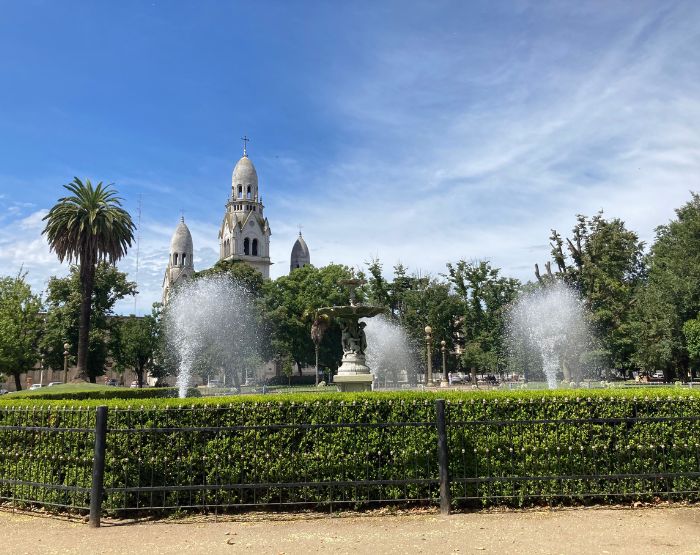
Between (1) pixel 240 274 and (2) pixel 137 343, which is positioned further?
(2) pixel 137 343

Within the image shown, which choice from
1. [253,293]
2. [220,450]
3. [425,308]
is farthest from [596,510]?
[253,293]

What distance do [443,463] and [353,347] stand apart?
488 inches

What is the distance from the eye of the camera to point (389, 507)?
7.78 m

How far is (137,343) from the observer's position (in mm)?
62312

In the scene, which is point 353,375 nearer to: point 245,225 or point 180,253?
point 245,225

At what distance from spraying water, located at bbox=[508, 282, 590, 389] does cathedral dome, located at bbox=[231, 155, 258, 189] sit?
53065mm

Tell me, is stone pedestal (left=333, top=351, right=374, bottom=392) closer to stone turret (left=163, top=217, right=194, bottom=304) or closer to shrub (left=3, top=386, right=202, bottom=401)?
shrub (left=3, top=386, right=202, bottom=401)

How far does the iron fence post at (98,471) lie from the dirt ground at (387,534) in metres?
0.20

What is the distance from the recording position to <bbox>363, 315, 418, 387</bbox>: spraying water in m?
47.5

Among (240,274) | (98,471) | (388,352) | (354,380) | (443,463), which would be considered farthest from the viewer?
(240,274)

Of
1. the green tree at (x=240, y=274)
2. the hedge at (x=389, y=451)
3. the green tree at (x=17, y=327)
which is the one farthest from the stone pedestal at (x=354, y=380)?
the green tree at (x=240, y=274)

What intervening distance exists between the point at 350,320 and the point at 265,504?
1251 cm

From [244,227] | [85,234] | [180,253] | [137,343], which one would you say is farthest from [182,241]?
[85,234]

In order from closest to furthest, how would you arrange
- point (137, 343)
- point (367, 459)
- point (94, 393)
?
point (367, 459) → point (94, 393) → point (137, 343)
